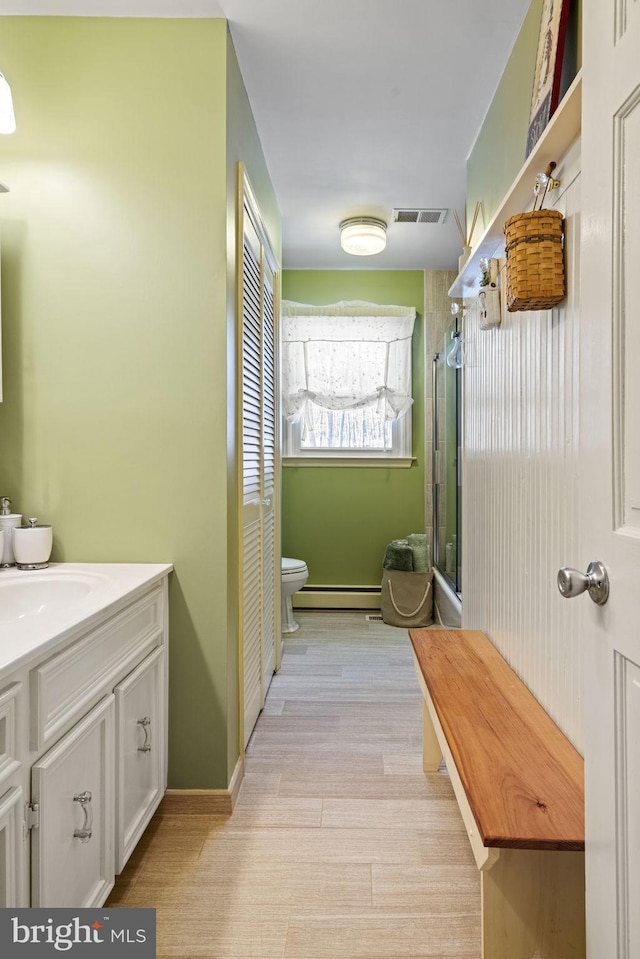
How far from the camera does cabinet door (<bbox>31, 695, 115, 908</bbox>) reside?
1215mm

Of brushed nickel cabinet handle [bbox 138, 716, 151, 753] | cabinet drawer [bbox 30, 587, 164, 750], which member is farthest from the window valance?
brushed nickel cabinet handle [bbox 138, 716, 151, 753]

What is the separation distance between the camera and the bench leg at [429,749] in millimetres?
2303

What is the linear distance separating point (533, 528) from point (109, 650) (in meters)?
1.19

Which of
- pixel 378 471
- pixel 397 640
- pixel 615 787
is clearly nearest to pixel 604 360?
pixel 615 787

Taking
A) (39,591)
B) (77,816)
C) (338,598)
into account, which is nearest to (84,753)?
(77,816)

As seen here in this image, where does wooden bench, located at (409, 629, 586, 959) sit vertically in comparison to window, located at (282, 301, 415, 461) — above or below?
below

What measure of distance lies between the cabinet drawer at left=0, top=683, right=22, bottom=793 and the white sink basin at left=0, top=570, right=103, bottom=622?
0.61m

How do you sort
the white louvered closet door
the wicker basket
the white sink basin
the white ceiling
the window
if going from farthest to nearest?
the window
the white louvered closet door
the white ceiling
the white sink basin
the wicker basket

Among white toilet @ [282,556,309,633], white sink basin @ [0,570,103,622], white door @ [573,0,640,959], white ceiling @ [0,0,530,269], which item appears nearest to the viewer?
white door @ [573,0,640,959]

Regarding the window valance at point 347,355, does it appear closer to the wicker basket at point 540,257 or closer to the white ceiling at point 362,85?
the white ceiling at point 362,85

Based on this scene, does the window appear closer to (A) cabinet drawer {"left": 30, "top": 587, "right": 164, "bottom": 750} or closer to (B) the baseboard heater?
(B) the baseboard heater

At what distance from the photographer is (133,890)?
1683 mm

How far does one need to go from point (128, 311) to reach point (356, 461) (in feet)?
9.59

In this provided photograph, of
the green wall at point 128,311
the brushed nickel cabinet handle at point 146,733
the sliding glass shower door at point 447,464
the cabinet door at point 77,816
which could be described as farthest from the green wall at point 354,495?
the cabinet door at point 77,816
